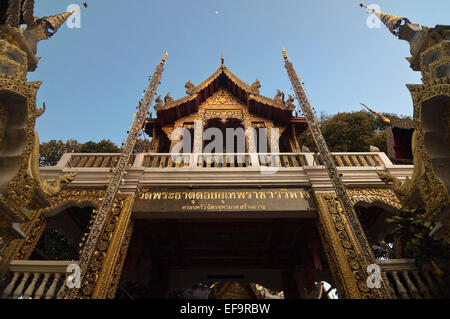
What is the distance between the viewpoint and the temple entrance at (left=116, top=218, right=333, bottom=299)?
8.10 meters

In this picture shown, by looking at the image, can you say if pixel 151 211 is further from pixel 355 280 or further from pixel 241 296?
pixel 241 296

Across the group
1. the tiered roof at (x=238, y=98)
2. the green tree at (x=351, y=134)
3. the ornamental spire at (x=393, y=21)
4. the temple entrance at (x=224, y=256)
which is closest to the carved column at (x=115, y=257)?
the temple entrance at (x=224, y=256)

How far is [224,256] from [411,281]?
5.68 meters

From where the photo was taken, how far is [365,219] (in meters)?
8.79

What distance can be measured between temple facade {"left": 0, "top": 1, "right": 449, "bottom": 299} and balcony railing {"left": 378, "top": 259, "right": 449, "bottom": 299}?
0.9 inches

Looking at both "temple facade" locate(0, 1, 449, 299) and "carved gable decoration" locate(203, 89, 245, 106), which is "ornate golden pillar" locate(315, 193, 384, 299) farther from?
"carved gable decoration" locate(203, 89, 245, 106)

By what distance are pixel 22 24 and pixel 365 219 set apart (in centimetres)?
1079

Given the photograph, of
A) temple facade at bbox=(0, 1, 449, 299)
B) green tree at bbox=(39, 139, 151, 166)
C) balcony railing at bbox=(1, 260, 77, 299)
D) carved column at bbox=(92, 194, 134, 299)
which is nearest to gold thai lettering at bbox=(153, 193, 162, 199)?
temple facade at bbox=(0, 1, 449, 299)

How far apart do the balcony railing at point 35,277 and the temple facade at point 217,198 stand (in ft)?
0.08

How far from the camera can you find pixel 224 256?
9492 mm

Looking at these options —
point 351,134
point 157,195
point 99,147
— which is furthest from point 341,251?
point 99,147

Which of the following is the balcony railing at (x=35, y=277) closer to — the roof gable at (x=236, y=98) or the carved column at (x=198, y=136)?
the carved column at (x=198, y=136)

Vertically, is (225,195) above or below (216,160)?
below

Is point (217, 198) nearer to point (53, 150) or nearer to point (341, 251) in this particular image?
point (341, 251)
